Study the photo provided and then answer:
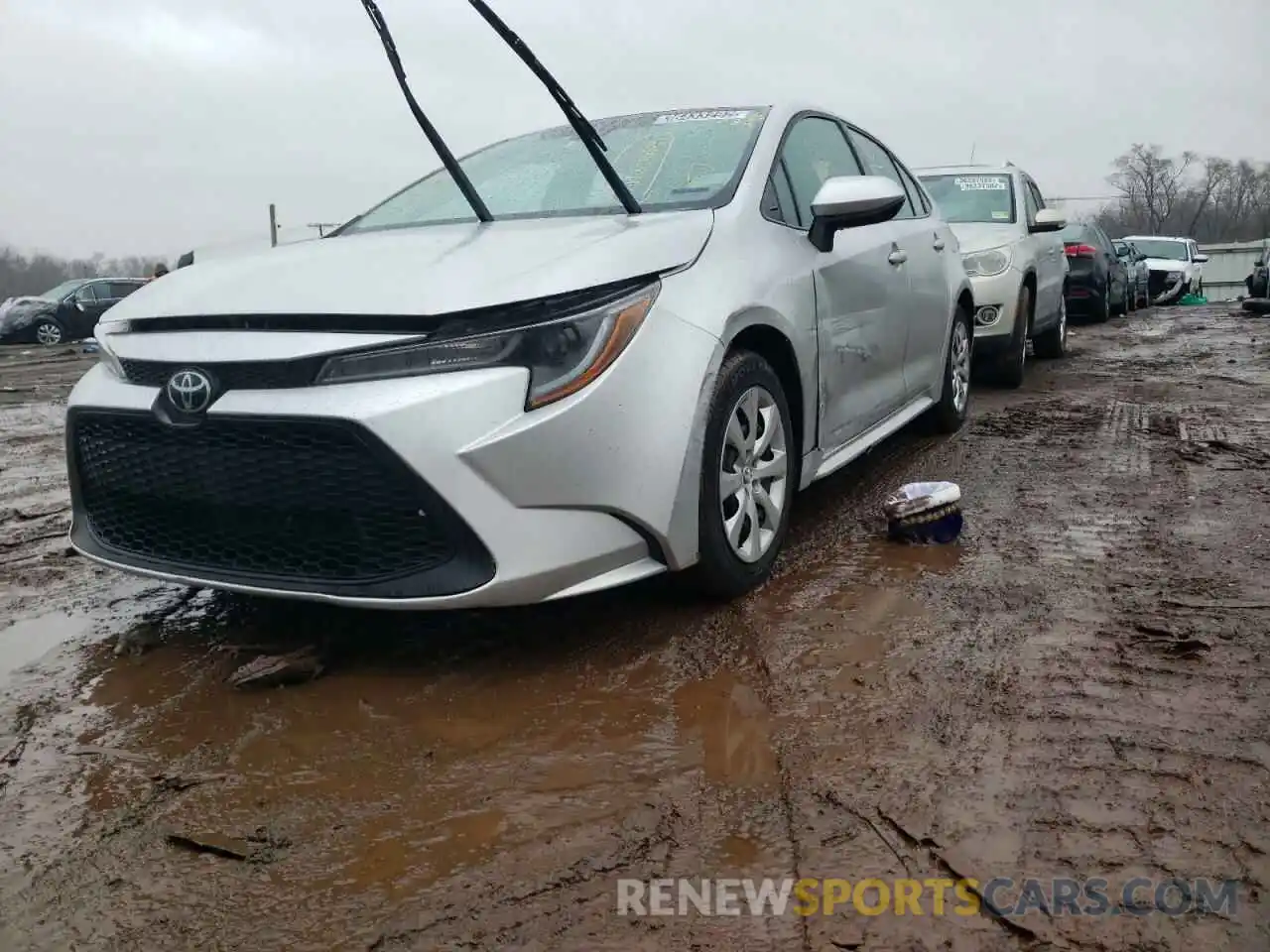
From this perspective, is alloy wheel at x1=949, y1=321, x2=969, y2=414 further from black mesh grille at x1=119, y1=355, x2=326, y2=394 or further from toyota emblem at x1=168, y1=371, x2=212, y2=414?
toyota emblem at x1=168, y1=371, x2=212, y2=414

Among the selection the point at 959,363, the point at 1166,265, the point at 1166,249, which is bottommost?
the point at 1166,265

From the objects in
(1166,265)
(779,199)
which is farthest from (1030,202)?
(1166,265)

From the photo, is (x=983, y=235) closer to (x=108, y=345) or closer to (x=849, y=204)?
(x=849, y=204)

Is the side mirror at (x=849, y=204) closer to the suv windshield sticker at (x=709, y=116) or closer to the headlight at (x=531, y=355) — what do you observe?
the suv windshield sticker at (x=709, y=116)

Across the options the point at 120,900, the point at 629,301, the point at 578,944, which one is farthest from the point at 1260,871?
the point at 120,900

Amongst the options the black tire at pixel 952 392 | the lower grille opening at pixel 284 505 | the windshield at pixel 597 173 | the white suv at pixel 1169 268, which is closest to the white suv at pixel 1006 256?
the black tire at pixel 952 392

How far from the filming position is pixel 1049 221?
7570 millimetres

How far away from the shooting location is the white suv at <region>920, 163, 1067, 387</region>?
22.9ft

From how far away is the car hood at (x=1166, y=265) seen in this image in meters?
21.9

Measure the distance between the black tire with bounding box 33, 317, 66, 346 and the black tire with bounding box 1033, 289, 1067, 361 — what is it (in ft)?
58.4

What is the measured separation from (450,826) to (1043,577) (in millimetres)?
2046

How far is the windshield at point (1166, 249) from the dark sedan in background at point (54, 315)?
21.3 m

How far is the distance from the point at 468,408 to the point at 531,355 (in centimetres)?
20

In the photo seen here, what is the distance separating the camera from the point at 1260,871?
168 centimetres
